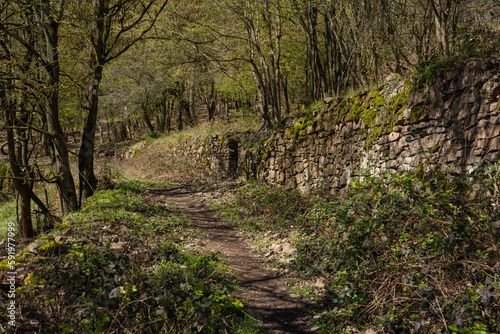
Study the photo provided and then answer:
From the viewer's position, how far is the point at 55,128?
8.29 metres

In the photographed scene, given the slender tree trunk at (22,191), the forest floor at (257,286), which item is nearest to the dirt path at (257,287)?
the forest floor at (257,286)

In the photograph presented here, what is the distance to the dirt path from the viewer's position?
3.87m

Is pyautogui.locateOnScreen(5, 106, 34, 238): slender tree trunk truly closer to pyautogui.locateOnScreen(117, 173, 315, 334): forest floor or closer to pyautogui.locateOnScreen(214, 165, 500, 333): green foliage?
pyautogui.locateOnScreen(117, 173, 315, 334): forest floor

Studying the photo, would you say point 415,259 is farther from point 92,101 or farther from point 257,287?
point 92,101

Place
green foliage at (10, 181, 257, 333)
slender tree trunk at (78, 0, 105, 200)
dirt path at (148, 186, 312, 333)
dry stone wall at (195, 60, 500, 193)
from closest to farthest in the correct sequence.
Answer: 1. green foliage at (10, 181, 257, 333)
2. dirt path at (148, 186, 312, 333)
3. dry stone wall at (195, 60, 500, 193)
4. slender tree trunk at (78, 0, 105, 200)

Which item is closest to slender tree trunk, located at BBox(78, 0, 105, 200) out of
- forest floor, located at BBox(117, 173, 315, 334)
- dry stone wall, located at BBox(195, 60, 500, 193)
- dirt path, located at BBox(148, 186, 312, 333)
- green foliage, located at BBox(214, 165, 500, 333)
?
forest floor, located at BBox(117, 173, 315, 334)

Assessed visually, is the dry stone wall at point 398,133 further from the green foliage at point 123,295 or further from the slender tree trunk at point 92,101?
the slender tree trunk at point 92,101

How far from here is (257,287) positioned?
189 inches

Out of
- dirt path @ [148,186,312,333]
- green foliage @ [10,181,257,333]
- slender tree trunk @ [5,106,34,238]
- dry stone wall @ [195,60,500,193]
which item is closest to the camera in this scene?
green foliage @ [10,181,257,333]

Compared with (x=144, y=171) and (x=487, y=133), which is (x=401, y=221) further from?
(x=144, y=171)

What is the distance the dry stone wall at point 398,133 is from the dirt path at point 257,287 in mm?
2580

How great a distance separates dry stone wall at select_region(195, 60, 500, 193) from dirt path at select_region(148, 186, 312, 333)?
258cm

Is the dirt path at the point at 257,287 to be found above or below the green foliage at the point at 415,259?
below

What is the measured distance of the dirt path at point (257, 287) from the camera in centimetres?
387
